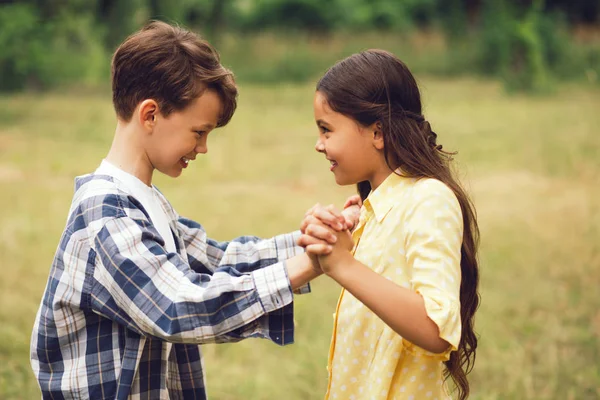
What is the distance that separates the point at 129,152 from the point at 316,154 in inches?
293

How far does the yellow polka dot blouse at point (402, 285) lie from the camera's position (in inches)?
67.8

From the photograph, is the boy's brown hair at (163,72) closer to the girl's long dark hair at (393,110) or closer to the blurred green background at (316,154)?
the girl's long dark hair at (393,110)

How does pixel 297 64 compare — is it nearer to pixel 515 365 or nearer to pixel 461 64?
pixel 461 64

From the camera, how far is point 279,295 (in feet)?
6.02

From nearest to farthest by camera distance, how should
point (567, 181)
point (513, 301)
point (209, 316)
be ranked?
point (209, 316), point (513, 301), point (567, 181)

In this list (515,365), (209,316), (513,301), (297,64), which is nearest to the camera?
(209,316)

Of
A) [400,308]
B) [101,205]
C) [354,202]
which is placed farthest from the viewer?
[354,202]

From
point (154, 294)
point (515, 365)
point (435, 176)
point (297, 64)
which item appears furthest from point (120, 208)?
point (297, 64)

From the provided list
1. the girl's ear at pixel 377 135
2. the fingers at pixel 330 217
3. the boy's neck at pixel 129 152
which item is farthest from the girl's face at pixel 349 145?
the boy's neck at pixel 129 152

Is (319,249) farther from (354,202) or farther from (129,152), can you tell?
(129,152)

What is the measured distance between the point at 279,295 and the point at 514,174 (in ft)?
21.6

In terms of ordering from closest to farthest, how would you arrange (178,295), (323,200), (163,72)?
(178,295) < (163,72) < (323,200)

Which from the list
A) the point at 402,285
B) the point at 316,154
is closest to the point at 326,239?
the point at 402,285

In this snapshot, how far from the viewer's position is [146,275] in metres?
1.83
